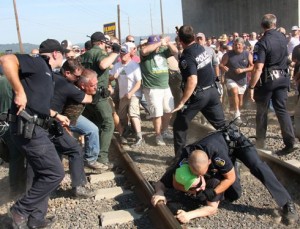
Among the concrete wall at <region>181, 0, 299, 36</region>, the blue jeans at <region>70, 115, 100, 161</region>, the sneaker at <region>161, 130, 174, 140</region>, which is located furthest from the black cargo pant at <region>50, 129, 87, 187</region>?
the concrete wall at <region>181, 0, 299, 36</region>

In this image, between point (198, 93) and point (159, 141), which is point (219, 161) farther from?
point (159, 141)

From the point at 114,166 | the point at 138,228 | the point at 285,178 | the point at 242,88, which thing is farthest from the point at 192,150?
the point at 242,88

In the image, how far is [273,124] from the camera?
8.09 m

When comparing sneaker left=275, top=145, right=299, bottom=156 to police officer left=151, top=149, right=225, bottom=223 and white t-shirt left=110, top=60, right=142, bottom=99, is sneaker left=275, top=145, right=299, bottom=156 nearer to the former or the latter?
police officer left=151, top=149, right=225, bottom=223

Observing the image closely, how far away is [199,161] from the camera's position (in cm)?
368

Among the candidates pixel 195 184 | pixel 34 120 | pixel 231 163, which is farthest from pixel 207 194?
pixel 34 120

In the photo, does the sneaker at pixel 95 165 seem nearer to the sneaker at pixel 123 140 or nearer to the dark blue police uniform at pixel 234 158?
the sneaker at pixel 123 140

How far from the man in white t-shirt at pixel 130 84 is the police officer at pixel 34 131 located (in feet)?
10.8

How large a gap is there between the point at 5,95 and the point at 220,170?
9.48 feet

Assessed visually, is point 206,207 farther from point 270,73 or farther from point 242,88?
point 242,88

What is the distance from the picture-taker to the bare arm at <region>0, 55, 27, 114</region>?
3416 mm

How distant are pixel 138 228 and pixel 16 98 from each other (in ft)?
5.80

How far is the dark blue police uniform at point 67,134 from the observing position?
4664 millimetres

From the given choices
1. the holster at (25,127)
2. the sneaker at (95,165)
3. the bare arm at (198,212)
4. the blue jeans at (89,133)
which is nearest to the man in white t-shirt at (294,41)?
the sneaker at (95,165)
